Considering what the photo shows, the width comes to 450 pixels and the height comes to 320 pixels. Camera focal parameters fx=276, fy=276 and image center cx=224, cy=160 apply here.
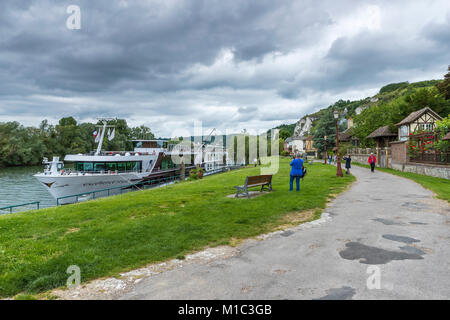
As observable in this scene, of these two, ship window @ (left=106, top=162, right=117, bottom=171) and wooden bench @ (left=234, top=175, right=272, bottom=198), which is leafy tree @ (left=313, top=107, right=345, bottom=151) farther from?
wooden bench @ (left=234, top=175, right=272, bottom=198)

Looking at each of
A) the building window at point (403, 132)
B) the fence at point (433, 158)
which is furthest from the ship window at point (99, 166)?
the building window at point (403, 132)

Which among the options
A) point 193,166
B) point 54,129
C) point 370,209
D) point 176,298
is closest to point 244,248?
point 176,298

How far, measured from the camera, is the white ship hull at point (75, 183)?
2553 centimetres

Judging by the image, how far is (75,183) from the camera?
26281 millimetres

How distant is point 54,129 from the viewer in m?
89.2

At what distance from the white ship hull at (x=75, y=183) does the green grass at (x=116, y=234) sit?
60.9 ft

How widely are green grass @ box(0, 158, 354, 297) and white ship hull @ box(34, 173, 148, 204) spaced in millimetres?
18549

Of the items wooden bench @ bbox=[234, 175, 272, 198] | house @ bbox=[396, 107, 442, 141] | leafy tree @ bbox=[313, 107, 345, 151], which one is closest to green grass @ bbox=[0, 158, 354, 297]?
wooden bench @ bbox=[234, 175, 272, 198]

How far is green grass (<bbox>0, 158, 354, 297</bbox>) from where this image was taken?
15.4 feet

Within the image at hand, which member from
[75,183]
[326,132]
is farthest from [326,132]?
[75,183]

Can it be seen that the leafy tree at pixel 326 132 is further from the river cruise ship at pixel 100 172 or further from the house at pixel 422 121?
the river cruise ship at pixel 100 172

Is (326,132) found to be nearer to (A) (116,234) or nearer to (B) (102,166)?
(B) (102,166)

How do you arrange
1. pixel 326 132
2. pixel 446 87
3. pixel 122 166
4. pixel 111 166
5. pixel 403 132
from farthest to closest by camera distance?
pixel 326 132
pixel 446 87
pixel 403 132
pixel 122 166
pixel 111 166

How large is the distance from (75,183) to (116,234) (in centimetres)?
2298
